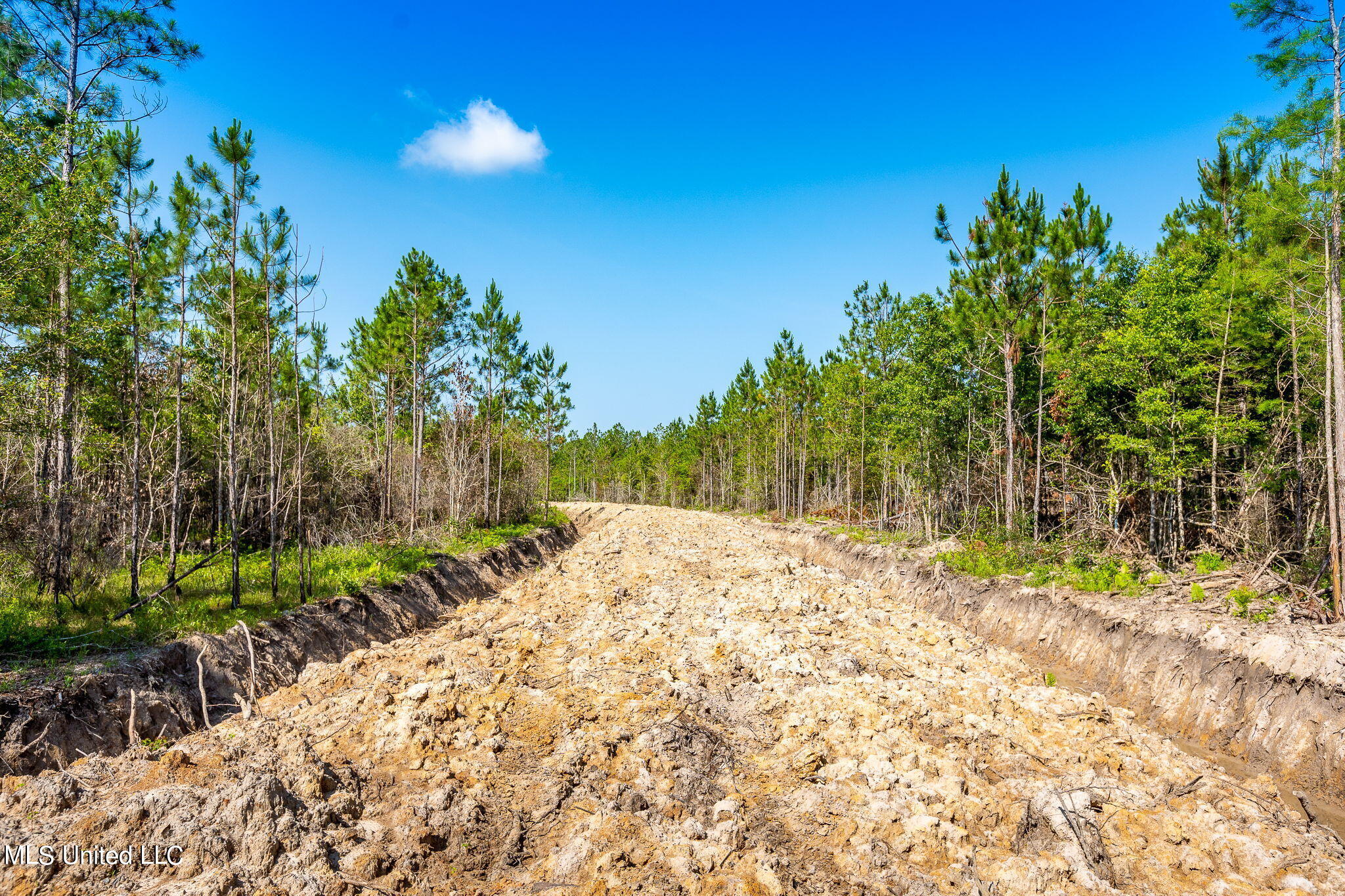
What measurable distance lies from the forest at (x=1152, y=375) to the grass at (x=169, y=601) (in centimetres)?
1495

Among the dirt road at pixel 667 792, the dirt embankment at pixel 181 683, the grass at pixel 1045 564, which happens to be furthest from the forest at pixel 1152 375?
the dirt embankment at pixel 181 683

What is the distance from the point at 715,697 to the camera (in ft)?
25.4

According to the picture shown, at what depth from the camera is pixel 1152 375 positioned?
12969 mm

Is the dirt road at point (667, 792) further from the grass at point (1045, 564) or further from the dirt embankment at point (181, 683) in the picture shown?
the grass at point (1045, 564)

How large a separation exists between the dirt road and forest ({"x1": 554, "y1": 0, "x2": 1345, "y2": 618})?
5.31m

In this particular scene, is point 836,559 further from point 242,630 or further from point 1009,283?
point 242,630

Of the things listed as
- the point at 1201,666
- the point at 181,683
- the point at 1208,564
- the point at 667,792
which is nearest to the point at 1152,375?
the point at 1208,564

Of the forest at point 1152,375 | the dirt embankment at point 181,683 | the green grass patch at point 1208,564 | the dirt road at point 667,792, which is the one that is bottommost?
the dirt road at point 667,792

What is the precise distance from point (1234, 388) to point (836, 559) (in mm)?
11306

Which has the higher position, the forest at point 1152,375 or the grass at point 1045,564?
the forest at point 1152,375

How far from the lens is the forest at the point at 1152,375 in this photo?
29.0 ft

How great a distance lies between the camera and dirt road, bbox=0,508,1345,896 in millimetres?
4039

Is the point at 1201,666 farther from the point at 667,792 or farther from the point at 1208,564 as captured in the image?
the point at 667,792

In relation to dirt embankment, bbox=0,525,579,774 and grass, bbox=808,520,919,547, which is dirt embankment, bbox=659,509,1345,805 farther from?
dirt embankment, bbox=0,525,579,774
